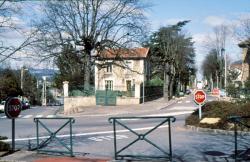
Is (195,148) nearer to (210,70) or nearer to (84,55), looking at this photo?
(84,55)

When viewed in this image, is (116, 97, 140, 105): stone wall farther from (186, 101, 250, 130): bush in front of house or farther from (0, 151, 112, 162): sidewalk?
(0, 151, 112, 162): sidewalk

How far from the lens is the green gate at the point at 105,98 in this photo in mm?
46406

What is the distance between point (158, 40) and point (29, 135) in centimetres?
6081

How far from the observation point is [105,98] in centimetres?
4659

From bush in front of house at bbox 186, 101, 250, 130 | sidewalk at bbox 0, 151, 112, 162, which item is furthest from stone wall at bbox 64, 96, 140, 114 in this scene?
sidewalk at bbox 0, 151, 112, 162

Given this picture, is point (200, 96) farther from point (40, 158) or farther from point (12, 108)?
point (40, 158)

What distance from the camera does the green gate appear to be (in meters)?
46.4

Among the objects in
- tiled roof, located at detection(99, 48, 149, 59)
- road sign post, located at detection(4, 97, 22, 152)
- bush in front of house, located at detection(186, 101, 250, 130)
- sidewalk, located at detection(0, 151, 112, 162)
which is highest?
tiled roof, located at detection(99, 48, 149, 59)

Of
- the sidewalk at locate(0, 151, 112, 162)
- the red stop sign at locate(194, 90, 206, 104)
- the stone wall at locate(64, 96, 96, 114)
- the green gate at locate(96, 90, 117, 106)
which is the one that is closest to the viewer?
the sidewalk at locate(0, 151, 112, 162)

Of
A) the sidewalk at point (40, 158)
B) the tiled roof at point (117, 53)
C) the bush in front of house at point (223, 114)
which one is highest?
the tiled roof at point (117, 53)

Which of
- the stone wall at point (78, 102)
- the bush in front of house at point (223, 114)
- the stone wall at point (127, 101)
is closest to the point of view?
the bush in front of house at point (223, 114)

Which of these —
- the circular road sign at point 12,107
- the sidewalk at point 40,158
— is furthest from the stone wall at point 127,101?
the sidewalk at point 40,158

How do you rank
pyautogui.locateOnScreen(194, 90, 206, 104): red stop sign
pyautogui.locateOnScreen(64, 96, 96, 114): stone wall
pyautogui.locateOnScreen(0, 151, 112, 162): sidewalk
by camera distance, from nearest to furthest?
pyautogui.locateOnScreen(0, 151, 112, 162): sidewalk
pyautogui.locateOnScreen(194, 90, 206, 104): red stop sign
pyautogui.locateOnScreen(64, 96, 96, 114): stone wall

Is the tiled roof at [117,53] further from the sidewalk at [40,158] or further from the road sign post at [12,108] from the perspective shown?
the sidewalk at [40,158]
